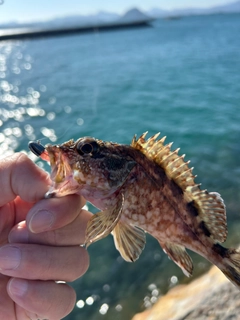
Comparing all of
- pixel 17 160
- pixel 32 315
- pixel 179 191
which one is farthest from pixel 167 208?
pixel 32 315

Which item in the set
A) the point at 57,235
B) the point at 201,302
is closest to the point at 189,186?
the point at 57,235

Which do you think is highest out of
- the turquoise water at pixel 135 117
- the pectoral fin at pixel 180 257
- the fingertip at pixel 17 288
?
the pectoral fin at pixel 180 257

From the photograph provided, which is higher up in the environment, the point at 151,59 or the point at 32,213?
the point at 32,213

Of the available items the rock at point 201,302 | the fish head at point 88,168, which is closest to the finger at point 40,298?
the fish head at point 88,168

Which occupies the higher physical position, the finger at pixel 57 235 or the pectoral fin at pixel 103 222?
the pectoral fin at pixel 103 222

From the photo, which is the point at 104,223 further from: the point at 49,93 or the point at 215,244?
the point at 49,93

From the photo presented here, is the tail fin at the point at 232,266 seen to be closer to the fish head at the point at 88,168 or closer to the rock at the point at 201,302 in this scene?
the fish head at the point at 88,168
